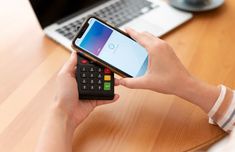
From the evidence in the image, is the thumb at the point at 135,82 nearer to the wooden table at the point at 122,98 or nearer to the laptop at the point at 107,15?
the wooden table at the point at 122,98

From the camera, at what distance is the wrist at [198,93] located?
624mm

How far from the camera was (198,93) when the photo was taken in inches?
24.7

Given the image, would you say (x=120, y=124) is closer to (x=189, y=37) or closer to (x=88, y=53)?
(x=88, y=53)

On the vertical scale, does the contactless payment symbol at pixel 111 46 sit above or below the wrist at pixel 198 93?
above

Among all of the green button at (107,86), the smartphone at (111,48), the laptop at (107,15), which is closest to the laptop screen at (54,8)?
the laptop at (107,15)

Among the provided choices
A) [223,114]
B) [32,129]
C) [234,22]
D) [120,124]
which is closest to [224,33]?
[234,22]

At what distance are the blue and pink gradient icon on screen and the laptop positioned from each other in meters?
0.14

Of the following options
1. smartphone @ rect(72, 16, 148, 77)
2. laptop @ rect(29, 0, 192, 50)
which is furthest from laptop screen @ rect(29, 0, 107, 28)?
smartphone @ rect(72, 16, 148, 77)

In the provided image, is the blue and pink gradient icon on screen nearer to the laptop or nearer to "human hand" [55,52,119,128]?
"human hand" [55,52,119,128]

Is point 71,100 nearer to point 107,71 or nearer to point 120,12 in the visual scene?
point 107,71

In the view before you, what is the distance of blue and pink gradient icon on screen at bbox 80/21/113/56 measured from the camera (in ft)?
2.14

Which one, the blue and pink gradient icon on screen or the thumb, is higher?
the blue and pink gradient icon on screen

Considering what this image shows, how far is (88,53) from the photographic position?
0.65 m

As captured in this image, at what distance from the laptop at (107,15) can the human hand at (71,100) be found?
5.9 inches
